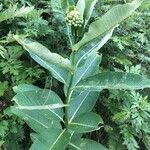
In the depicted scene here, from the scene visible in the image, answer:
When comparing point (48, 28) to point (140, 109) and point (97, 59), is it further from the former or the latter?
point (140, 109)

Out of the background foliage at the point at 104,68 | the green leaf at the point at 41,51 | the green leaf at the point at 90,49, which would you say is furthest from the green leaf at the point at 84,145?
the green leaf at the point at 41,51

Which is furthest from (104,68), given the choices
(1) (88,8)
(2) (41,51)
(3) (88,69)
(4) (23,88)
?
(2) (41,51)

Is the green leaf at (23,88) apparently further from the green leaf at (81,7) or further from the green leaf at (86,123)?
the green leaf at (81,7)

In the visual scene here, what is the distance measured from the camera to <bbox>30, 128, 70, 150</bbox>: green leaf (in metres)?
2.42

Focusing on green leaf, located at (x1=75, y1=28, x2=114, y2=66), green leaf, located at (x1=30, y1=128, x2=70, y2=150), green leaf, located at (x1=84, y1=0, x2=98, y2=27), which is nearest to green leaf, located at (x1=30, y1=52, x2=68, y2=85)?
green leaf, located at (x1=75, y1=28, x2=114, y2=66)

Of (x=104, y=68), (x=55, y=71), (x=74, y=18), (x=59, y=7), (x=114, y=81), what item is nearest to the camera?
(x=74, y=18)

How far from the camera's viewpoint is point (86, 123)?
8.47ft

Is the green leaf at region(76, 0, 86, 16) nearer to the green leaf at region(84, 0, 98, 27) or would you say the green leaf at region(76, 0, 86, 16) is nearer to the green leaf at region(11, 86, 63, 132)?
the green leaf at region(84, 0, 98, 27)

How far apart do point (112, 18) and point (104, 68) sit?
1.17m

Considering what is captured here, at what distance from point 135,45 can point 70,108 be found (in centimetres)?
88

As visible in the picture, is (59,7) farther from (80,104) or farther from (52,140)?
(52,140)

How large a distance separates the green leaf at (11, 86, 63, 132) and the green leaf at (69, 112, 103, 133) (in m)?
0.10

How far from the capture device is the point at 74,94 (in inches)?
109

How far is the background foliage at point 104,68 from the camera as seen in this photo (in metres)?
2.82
